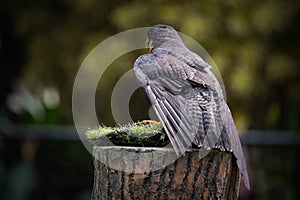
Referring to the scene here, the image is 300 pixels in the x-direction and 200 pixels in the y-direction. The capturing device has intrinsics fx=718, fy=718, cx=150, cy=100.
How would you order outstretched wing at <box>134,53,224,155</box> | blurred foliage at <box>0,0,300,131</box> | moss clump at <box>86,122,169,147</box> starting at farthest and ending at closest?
blurred foliage at <box>0,0,300,131</box>
moss clump at <box>86,122,169,147</box>
outstretched wing at <box>134,53,224,155</box>

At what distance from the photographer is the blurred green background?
195 inches

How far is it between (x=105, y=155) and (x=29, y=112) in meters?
3.60

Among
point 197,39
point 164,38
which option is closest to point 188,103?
point 164,38

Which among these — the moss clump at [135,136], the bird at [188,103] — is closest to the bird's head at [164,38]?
the bird at [188,103]

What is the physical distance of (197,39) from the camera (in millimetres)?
4852

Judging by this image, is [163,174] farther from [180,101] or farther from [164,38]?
[164,38]

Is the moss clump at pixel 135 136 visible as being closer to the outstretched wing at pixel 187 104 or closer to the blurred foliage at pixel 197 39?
the outstretched wing at pixel 187 104

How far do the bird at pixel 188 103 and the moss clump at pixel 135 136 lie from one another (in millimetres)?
87

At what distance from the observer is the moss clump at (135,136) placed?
2.80m

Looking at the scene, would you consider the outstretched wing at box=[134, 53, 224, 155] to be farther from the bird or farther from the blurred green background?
the blurred green background

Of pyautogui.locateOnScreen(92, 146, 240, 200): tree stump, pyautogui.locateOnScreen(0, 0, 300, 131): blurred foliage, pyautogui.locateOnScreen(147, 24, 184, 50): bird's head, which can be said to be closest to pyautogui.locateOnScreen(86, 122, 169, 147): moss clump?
pyautogui.locateOnScreen(92, 146, 240, 200): tree stump

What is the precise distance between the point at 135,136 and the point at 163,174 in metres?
0.21

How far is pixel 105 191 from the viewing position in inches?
109

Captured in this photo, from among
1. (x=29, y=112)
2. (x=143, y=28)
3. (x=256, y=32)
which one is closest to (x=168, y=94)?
(x=143, y=28)
